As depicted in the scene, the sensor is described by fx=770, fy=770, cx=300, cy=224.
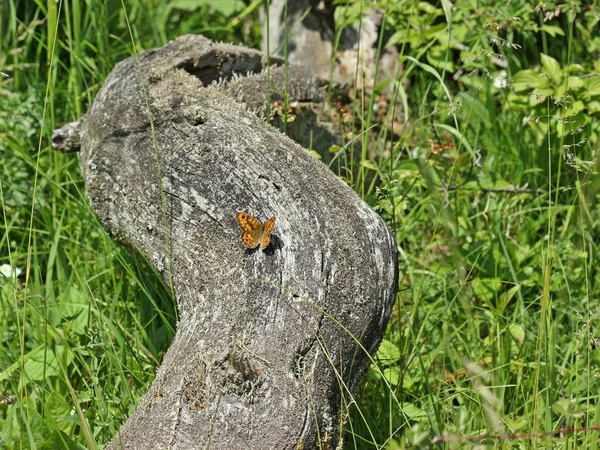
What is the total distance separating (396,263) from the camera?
2363mm

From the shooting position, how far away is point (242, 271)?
234cm

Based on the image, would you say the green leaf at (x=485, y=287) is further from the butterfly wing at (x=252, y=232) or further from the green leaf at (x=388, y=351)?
the butterfly wing at (x=252, y=232)

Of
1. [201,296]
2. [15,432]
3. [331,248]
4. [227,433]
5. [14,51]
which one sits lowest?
[15,432]

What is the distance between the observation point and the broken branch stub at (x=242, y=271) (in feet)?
6.88

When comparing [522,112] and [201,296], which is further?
[522,112]

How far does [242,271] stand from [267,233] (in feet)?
0.50

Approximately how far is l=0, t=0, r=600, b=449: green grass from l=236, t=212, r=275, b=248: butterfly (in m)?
0.42

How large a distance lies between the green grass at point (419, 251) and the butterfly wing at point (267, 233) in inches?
16.2

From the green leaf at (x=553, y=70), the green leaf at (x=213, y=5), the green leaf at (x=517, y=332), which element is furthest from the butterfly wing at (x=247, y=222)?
the green leaf at (x=213, y=5)

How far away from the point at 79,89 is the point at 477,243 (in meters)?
2.10

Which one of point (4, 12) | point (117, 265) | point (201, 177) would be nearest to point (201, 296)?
point (201, 177)

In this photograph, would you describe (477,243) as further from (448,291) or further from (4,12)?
(4,12)

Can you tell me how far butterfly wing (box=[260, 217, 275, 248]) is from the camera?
2.27 meters

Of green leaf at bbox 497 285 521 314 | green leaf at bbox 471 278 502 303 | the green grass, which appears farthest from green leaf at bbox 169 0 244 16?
green leaf at bbox 497 285 521 314
